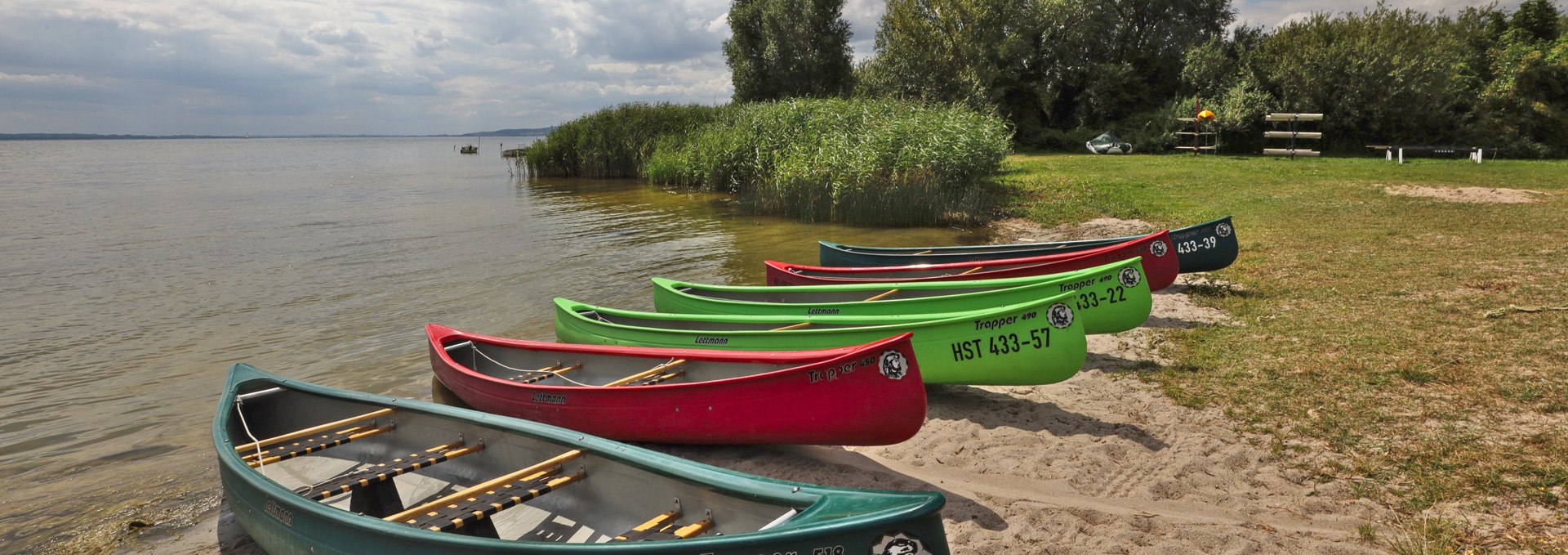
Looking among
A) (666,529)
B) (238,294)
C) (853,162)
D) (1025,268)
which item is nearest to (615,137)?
(853,162)

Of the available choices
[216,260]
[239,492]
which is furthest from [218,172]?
[239,492]

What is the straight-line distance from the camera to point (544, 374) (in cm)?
699

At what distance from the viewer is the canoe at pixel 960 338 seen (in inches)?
245

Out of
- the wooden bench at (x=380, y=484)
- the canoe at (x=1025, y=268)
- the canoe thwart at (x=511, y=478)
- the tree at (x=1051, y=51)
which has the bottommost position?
the wooden bench at (x=380, y=484)

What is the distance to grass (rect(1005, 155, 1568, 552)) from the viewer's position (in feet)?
15.4

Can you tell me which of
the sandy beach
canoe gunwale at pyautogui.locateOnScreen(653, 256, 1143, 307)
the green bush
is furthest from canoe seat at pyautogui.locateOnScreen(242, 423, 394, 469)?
the green bush

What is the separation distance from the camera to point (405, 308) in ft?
38.7

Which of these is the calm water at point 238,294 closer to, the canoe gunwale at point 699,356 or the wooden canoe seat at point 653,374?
the canoe gunwale at point 699,356

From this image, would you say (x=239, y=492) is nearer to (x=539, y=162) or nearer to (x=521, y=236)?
(x=521, y=236)

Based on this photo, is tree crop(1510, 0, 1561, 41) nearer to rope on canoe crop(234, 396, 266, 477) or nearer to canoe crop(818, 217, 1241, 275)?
canoe crop(818, 217, 1241, 275)

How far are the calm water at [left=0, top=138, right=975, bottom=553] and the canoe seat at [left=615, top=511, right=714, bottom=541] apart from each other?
3.72 metres

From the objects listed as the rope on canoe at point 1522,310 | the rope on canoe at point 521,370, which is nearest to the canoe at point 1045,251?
the rope on canoe at point 1522,310

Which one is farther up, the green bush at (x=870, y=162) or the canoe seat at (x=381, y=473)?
the green bush at (x=870, y=162)

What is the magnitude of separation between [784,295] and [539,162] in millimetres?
29357
